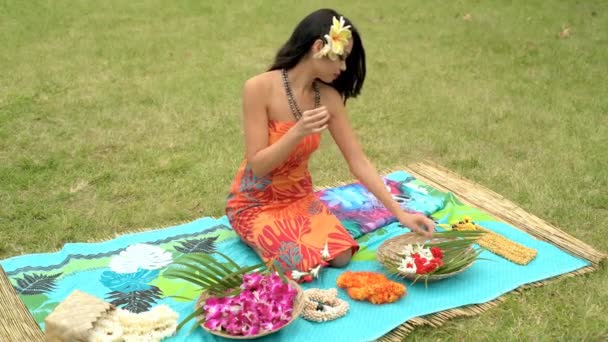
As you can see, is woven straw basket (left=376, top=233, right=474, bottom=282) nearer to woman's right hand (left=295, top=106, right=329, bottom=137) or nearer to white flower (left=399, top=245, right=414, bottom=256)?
white flower (left=399, top=245, right=414, bottom=256)

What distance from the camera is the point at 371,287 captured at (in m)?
2.99

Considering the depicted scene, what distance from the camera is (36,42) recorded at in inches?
305

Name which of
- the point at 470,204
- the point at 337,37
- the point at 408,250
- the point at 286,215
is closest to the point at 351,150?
the point at 286,215

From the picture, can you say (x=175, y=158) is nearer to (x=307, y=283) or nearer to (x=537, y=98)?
(x=307, y=283)

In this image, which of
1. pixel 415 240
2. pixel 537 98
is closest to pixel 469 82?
pixel 537 98

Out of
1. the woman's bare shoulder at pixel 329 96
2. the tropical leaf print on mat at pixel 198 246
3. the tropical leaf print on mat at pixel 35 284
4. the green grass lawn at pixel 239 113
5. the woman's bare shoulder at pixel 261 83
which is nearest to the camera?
the tropical leaf print on mat at pixel 35 284

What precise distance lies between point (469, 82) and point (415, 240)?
11.4 ft

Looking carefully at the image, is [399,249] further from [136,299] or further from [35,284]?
[35,284]

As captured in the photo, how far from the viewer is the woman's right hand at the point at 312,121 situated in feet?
9.34

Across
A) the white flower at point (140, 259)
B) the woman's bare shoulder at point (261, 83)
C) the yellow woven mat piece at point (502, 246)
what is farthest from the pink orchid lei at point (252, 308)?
the yellow woven mat piece at point (502, 246)

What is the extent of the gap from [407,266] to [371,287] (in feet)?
0.75

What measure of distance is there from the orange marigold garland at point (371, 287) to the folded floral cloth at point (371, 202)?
524 millimetres

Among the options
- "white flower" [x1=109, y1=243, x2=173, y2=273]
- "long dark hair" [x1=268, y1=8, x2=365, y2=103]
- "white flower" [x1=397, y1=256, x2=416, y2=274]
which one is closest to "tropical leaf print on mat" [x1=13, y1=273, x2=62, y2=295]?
"white flower" [x1=109, y1=243, x2=173, y2=273]

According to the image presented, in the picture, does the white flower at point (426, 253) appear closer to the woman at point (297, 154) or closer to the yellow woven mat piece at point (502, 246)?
the woman at point (297, 154)
